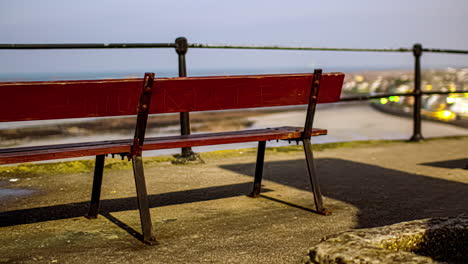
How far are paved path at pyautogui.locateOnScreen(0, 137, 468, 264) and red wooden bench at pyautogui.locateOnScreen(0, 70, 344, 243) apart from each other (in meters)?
0.26

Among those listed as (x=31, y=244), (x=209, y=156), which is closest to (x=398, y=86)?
(x=209, y=156)

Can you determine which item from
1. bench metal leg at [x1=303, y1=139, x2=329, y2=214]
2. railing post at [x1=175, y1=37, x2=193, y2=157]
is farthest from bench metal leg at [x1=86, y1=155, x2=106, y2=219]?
railing post at [x1=175, y1=37, x2=193, y2=157]

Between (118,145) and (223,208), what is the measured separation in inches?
Result: 43.2

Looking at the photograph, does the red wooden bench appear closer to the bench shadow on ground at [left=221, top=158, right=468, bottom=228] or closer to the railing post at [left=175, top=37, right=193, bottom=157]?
the bench shadow on ground at [left=221, top=158, right=468, bottom=228]

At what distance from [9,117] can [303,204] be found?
7.18 feet

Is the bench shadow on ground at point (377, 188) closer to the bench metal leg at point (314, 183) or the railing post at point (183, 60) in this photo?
the bench metal leg at point (314, 183)

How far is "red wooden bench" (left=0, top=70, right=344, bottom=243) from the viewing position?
129 inches

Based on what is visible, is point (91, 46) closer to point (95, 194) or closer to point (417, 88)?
point (95, 194)

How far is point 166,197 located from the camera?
4812mm

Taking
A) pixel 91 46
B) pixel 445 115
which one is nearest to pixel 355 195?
pixel 91 46

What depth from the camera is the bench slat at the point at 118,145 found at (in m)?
3.27

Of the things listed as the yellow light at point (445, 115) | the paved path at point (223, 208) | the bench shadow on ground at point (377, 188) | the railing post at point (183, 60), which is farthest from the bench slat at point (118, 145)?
the yellow light at point (445, 115)

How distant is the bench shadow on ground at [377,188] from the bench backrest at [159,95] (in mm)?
885

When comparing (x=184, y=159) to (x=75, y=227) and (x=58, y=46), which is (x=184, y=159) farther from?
(x=75, y=227)
